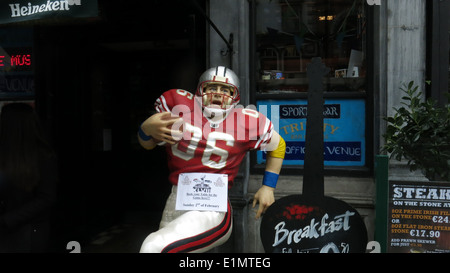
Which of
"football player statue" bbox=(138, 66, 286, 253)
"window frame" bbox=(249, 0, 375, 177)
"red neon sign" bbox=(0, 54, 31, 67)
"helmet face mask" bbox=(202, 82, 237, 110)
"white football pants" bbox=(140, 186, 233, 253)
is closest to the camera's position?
"white football pants" bbox=(140, 186, 233, 253)

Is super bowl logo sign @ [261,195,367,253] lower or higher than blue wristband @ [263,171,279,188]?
lower

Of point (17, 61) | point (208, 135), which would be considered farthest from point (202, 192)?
point (17, 61)

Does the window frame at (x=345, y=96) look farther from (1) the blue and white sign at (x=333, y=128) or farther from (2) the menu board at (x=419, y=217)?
(2) the menu board at (x=419, y=217)

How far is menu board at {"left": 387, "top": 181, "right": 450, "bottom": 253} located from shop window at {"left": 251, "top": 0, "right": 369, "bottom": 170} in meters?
1.18

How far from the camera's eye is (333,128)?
15.3ft

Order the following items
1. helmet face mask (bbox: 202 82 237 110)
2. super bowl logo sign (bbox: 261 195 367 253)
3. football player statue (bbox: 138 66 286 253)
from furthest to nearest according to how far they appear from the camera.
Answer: super bowl logo sign (bbox: 261 195 367 253)
helmet face mask (bbox: 202 82 237 110)
football player statue (bbox: 138 66 286 253)

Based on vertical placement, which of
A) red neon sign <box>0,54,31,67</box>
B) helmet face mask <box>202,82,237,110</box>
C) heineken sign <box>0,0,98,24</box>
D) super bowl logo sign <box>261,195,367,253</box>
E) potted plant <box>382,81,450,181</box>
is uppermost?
heineken sign <box>0,0,98,24</box>

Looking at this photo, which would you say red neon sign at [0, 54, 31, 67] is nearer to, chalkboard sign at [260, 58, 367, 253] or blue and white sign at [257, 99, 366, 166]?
blue and white sign at [257, 99, 366, 166]

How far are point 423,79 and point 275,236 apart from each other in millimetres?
2462

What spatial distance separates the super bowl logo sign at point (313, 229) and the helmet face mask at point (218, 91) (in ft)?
3.50

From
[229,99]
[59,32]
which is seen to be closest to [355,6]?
[229,99]

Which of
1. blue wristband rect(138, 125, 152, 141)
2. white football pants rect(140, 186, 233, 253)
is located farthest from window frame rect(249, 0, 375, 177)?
blue wristband rect(138, 125, 152, 141)

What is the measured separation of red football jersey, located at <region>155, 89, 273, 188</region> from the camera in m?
3.34

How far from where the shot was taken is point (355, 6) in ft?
15.4
